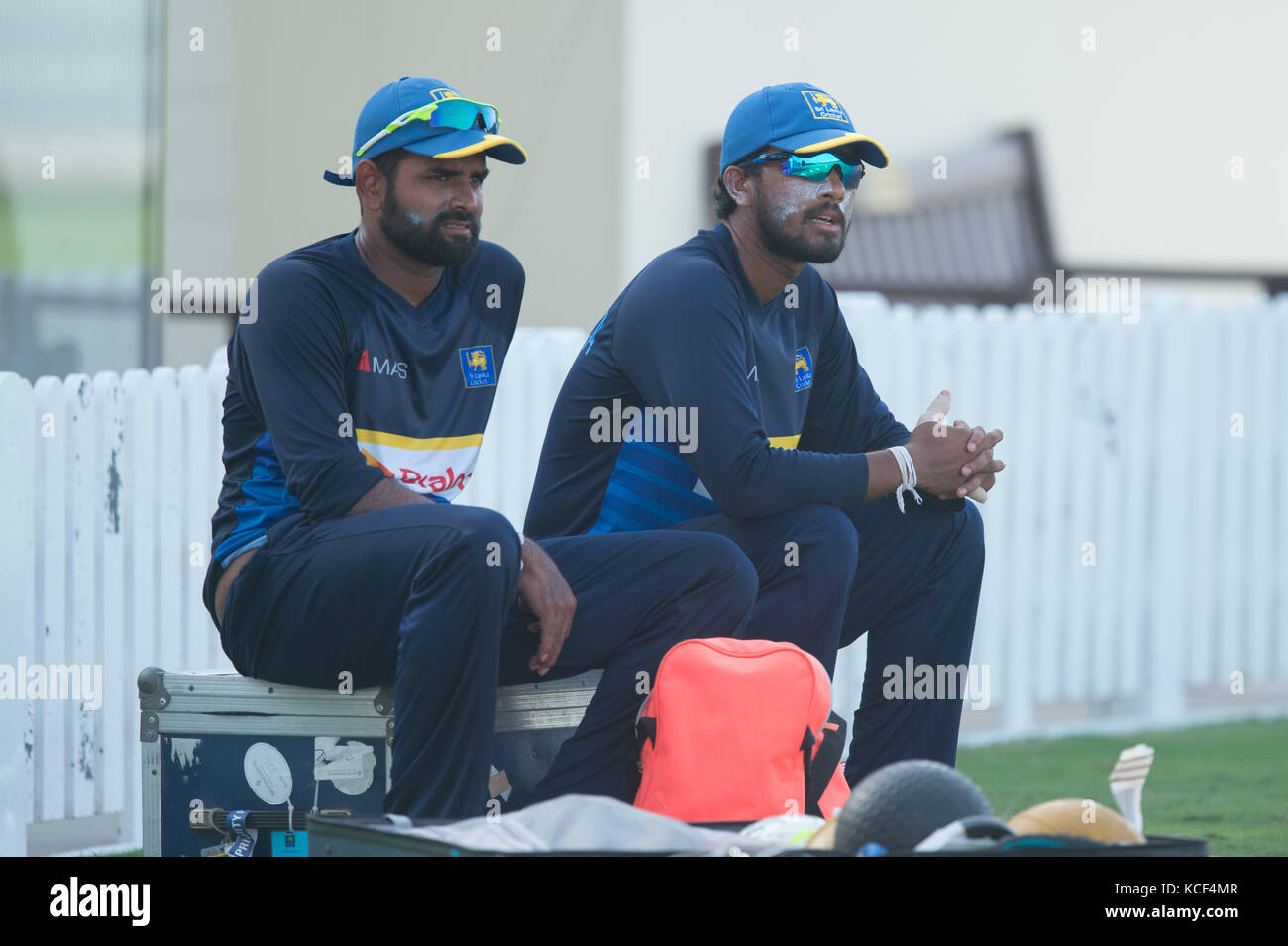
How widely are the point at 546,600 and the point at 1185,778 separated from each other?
11.0 feet

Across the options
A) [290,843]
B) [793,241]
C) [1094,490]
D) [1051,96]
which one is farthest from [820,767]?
[1051,96]

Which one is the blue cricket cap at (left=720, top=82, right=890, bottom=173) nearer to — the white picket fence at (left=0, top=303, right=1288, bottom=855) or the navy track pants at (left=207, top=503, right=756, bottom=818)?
the navy track pants at (left=207, top=503, right=756, bottom=818)

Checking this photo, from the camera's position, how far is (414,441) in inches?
135

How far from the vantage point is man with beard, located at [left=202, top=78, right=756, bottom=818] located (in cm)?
298

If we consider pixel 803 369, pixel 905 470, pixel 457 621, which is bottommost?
pixel 457 621

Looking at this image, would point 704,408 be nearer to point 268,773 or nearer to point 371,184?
point 371,184

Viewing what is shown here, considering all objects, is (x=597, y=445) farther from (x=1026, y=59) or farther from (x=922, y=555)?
(x=1026, y=59)

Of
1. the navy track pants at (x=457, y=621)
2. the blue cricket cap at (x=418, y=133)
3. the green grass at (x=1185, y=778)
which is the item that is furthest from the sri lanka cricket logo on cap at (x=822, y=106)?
the green grass at (x=1185, y=778)

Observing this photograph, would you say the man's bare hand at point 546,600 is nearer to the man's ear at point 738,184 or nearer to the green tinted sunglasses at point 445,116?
the green tinted sunglasses at point 445,116

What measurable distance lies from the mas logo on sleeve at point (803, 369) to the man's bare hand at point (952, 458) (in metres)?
0.29

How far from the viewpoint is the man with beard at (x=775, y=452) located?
11.4 feet

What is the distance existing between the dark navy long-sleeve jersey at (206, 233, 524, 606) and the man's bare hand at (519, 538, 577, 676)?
13.0 inches
